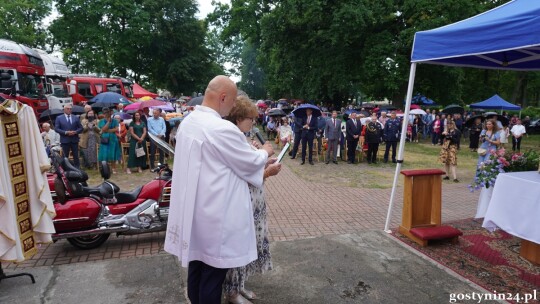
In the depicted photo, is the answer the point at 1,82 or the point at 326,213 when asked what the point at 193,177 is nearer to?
the point at 326,213

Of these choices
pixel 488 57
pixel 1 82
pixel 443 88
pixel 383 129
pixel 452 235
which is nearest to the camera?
pixel 452 235

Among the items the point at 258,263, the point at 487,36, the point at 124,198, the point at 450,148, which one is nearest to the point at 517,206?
the point at 487,36

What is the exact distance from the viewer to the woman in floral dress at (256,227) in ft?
10.0

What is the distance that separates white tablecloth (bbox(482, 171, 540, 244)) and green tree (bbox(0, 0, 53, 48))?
38.1 meters

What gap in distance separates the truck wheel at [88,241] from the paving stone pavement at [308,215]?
7cm

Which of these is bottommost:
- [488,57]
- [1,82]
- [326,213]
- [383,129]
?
[326,213]

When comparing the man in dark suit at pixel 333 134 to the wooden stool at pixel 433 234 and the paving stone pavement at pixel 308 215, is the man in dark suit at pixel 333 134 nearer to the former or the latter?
the paving stone pavement at pixel 308 215

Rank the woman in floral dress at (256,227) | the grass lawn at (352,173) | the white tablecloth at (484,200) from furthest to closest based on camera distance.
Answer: the grass lawn at (352,173)
the white tablecloth at (484,200)
the woman in floral dress at (256,227)

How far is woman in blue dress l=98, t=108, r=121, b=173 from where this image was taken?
9.65 meters

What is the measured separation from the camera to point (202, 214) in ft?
7.63

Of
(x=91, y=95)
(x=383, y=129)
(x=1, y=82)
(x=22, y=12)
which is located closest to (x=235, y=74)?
(x=22, y=12)

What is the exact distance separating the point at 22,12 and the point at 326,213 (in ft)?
135

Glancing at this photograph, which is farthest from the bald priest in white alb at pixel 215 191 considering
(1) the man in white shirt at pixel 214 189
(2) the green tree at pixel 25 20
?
(2) the green tree at pixel 25 20
